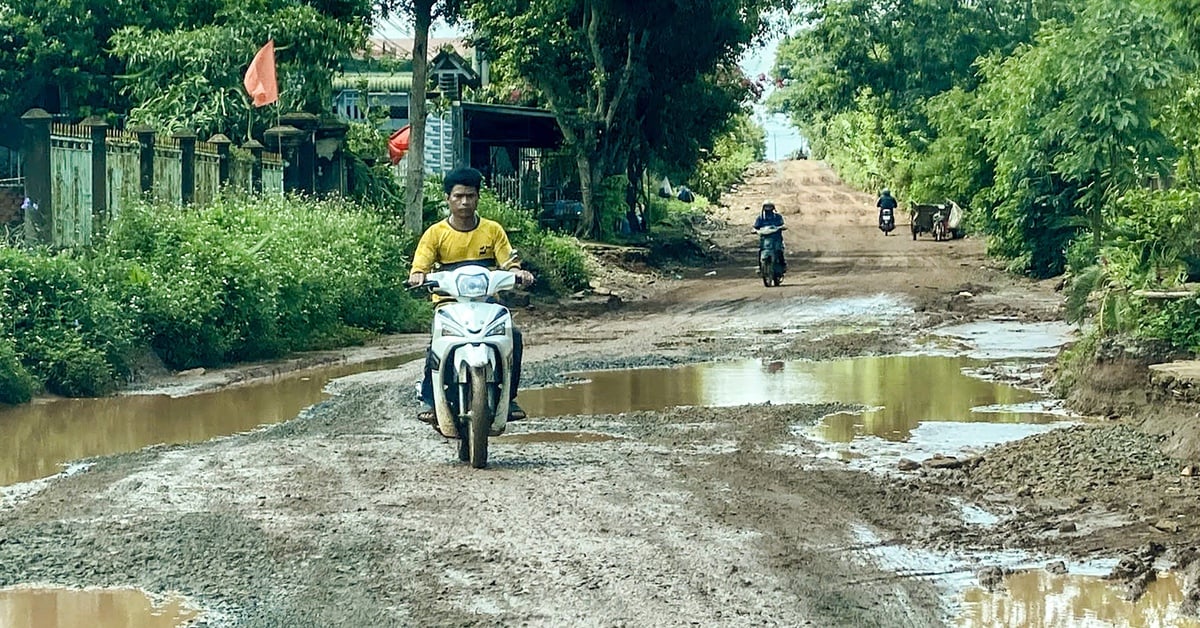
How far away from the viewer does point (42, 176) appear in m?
17.4

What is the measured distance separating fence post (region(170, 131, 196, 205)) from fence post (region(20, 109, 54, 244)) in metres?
2.83

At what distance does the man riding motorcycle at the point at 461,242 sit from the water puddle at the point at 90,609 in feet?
12.0

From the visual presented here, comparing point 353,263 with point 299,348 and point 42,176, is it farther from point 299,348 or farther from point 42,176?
point 42,176

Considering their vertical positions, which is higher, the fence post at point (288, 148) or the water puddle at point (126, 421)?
the fence post at point (288, 148)

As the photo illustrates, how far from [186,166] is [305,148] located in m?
4.01

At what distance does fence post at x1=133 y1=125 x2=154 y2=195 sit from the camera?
19250 millimetres

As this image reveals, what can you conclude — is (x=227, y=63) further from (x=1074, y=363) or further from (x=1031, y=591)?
(x=1031, y=591)

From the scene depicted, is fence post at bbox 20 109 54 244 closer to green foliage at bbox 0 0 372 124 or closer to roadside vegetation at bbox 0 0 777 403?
roadside vegetation at bbox 0 0 777 403

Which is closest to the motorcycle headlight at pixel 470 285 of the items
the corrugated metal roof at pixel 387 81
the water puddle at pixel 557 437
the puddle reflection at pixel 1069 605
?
the water puddle at pixel 557 437

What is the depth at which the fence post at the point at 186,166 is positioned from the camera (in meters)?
20.2

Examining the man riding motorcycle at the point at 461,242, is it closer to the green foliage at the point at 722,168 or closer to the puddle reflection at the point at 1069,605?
the puddle reflection at the point at 1069,605

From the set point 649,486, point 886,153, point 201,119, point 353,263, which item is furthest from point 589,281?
point 886,153

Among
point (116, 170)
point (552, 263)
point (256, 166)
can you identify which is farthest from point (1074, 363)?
point (552, 263)

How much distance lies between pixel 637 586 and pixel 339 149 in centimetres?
1962
